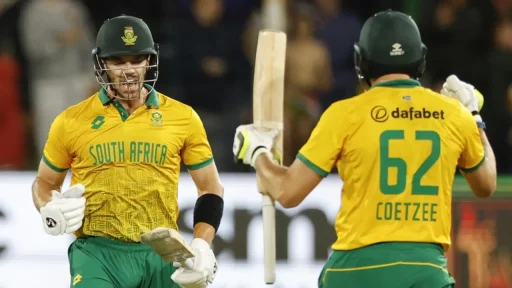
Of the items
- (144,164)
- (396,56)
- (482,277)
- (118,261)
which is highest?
(396,56)

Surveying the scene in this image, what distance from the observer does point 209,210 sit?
578 centimetres

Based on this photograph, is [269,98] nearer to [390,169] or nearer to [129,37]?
[129,37]

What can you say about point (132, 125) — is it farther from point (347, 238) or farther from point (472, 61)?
point (472, 61)

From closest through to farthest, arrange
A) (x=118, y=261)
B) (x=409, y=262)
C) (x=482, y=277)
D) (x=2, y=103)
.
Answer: (x=409, y=262) → (x=118, y=261) → (x=482, y=277) → (x=2, y=103)

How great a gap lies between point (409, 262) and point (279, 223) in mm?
3856

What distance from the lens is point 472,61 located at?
378 inches

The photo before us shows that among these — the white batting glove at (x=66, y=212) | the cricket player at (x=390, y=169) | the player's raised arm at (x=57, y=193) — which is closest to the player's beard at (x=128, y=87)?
the player's raised arm at (x=57, y=193)

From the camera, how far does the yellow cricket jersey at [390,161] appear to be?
15.9ft

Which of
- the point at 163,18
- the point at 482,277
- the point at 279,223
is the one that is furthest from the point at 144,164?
the point at 163,18

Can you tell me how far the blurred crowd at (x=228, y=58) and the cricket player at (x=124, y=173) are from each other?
137 inches

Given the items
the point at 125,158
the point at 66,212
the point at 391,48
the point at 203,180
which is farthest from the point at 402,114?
the point at 66,212

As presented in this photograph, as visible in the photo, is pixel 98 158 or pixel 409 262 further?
pixel 98 158

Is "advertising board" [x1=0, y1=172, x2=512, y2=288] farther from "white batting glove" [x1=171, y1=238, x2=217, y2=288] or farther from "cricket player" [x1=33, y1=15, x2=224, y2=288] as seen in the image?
"white batting glove" [x1=171, y1=238, x2=217, y2=288]

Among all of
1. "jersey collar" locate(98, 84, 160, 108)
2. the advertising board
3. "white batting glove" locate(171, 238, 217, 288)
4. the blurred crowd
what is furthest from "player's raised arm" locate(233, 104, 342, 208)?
the blurred crowd
